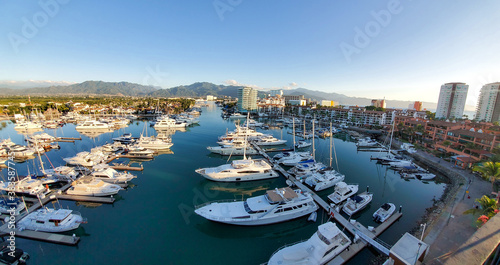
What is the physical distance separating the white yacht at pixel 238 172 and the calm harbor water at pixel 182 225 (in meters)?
0.81

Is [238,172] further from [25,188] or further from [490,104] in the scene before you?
[490,104]

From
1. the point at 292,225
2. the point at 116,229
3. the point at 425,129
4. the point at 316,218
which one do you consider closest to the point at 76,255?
the point at 116,229

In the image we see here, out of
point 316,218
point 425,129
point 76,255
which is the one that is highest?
point 425,129

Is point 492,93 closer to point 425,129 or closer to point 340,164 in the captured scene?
point 425,129

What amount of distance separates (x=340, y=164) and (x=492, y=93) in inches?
3635

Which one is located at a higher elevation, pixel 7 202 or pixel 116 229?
pixel 7 202

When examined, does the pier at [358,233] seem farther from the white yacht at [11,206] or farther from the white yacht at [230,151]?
the white yacht at [11,206]

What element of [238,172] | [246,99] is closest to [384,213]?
[238,172]

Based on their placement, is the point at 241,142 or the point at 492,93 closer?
the point at 241,142

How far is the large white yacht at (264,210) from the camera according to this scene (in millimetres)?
14836

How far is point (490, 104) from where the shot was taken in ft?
246

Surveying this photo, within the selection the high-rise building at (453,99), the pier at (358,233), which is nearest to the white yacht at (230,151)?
the pier at (358,233)

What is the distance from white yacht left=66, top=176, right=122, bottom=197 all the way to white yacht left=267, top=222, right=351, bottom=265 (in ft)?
55.3

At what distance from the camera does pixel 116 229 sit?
14844 mm
